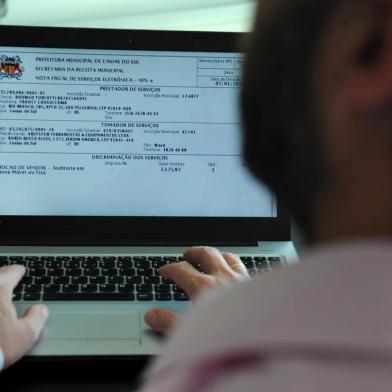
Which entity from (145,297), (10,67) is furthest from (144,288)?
(10,67)

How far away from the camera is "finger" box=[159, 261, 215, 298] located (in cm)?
82

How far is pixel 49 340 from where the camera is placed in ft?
2.45

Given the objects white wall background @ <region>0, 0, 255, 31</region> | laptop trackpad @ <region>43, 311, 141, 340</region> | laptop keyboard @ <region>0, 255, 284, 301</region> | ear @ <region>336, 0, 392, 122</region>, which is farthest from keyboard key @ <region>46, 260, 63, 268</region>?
ear @ <region>336, 0, 392, 122</region>

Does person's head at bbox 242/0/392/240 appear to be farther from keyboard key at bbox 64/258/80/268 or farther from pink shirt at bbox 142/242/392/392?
keyboard key at bbox 64/258/80/268

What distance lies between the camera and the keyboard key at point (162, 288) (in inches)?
33.7

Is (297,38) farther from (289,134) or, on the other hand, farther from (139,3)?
(139,3)

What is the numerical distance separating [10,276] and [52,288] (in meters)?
0.05

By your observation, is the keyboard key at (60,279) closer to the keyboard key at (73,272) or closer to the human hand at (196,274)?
the keyboard key at (73,272)

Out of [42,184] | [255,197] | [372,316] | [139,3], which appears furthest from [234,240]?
[372,316]

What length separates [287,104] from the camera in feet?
1.16

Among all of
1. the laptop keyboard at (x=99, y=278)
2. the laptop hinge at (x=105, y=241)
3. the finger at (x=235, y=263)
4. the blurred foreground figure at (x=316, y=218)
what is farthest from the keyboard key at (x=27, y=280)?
the blurred foreground figure at (x=316, y=218)

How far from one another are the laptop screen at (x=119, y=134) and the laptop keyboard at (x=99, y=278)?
8cm

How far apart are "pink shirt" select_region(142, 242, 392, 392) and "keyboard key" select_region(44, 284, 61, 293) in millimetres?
522

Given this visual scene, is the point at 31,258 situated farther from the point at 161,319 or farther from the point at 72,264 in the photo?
the point at 161,319
